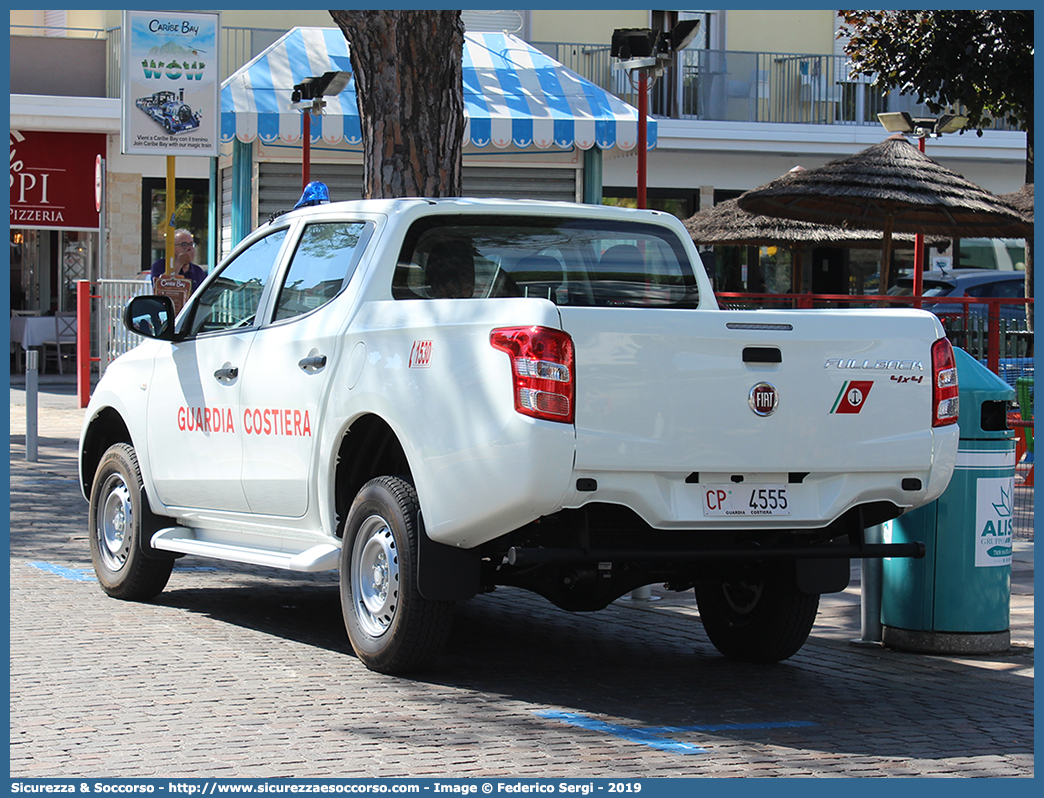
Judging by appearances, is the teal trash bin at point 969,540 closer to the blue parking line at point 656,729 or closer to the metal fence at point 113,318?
the blue parking line at point 656,729

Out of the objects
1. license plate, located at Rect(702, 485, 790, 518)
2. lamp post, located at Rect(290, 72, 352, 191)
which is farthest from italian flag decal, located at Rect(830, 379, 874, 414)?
lamp post, located at Rect(290, 72, 352, 191)

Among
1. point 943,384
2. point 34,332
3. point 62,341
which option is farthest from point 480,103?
point 943,384

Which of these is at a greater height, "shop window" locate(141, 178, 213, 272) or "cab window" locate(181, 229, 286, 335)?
"shop window" locate(141, 178, 213, 272)

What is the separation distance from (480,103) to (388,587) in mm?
13282

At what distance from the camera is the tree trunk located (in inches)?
405

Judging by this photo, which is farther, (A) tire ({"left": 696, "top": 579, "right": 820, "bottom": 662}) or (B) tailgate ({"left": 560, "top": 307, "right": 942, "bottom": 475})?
(A) tire ({"left": 696, "top": 579, "right": 820, "bottom": 662})

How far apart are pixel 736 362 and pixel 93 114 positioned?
23134mm

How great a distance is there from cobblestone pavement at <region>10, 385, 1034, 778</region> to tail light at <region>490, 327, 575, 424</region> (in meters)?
1.12

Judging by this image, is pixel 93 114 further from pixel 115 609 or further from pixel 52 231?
pixel 115 609

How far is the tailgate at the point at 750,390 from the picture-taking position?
17.8 feet

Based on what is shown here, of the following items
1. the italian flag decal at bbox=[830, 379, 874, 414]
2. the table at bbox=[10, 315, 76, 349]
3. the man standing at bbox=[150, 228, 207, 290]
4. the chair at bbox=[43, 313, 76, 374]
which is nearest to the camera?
the italian flag decal at bbox=[830, 379, 874, 414]

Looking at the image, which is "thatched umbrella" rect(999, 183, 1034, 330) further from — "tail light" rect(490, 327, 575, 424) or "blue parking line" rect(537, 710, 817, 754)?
"tail light" rect(490, 327, 575, 424)

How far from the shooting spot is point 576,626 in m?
7.68

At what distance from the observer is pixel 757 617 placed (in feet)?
22.1
